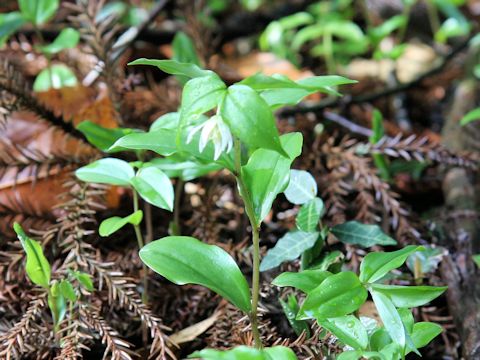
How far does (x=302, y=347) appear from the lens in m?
0.83

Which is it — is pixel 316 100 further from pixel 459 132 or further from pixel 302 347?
pixel 302 347

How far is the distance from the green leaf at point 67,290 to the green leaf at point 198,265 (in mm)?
190

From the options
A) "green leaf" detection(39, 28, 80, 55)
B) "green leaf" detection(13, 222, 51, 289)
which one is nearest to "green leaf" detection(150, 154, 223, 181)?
"green leaf" detection(13, 222, 51, 289)

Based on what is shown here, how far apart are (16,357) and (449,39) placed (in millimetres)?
1911

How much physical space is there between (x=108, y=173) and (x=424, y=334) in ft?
1.90

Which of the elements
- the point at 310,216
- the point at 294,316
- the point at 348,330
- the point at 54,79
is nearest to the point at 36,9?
the point at 54,79

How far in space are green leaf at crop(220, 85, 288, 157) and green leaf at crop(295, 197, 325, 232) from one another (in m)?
0.35

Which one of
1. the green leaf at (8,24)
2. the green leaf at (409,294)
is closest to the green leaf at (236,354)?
the green leaf at (409,294)

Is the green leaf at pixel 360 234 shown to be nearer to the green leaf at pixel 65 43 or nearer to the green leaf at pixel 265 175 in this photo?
the green leaf at pixel 265 175

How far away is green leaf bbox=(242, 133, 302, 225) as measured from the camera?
78 centimetres

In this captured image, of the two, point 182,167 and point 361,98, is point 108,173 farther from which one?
point 361,98

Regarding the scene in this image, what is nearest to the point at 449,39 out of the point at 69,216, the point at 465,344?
the point at 465,344

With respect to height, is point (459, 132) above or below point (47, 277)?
below

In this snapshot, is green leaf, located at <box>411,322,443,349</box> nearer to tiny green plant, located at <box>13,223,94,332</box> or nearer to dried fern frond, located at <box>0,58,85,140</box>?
tiny green plant, located at <box>13,223,94,332</box>
